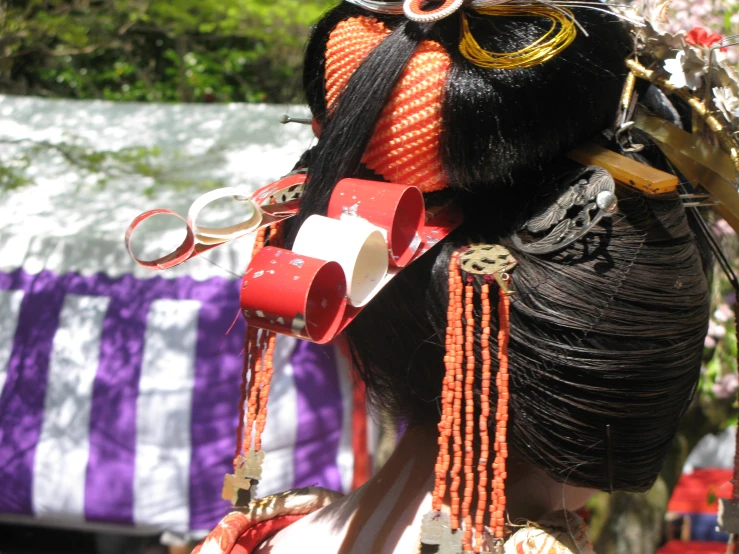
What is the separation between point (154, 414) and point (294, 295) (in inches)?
94.9

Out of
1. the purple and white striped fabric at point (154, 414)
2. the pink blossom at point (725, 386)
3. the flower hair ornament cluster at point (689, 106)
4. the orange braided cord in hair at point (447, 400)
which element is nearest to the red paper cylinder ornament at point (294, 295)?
the orange braided cord in hair at point (447, 400)

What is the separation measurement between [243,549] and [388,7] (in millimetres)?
711

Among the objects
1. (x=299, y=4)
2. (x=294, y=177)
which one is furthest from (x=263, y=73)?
(x=294, y=177)

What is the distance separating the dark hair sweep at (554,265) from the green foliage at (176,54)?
4154mm

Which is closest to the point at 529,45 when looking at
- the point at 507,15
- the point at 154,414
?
the point at 507,15

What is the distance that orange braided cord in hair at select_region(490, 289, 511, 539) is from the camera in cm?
74

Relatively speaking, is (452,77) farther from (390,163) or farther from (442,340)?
(442,340)

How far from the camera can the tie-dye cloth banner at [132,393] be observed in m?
2.85

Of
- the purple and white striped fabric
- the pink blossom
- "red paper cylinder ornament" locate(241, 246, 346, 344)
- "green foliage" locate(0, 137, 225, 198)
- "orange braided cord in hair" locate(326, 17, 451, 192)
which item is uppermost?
"orange braided cord in hair" locate(326, 17, 451, 192)

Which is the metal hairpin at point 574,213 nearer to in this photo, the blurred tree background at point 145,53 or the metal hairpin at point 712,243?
the metal hairpin at point 712,243

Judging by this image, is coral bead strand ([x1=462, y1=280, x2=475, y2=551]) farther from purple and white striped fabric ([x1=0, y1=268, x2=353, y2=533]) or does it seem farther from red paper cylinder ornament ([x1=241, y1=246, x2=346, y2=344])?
purple and white striped fabric ([x1=0, y1=268, x2=353, y2=533])

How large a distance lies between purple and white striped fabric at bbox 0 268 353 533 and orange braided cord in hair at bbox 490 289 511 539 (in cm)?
206

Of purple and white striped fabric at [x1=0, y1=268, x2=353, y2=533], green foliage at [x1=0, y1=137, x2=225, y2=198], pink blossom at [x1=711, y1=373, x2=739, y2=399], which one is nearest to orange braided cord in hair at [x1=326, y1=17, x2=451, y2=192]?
pink blossom at [x1=711, y1=373, x2=739, y2=399]

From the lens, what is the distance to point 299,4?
5117mm
